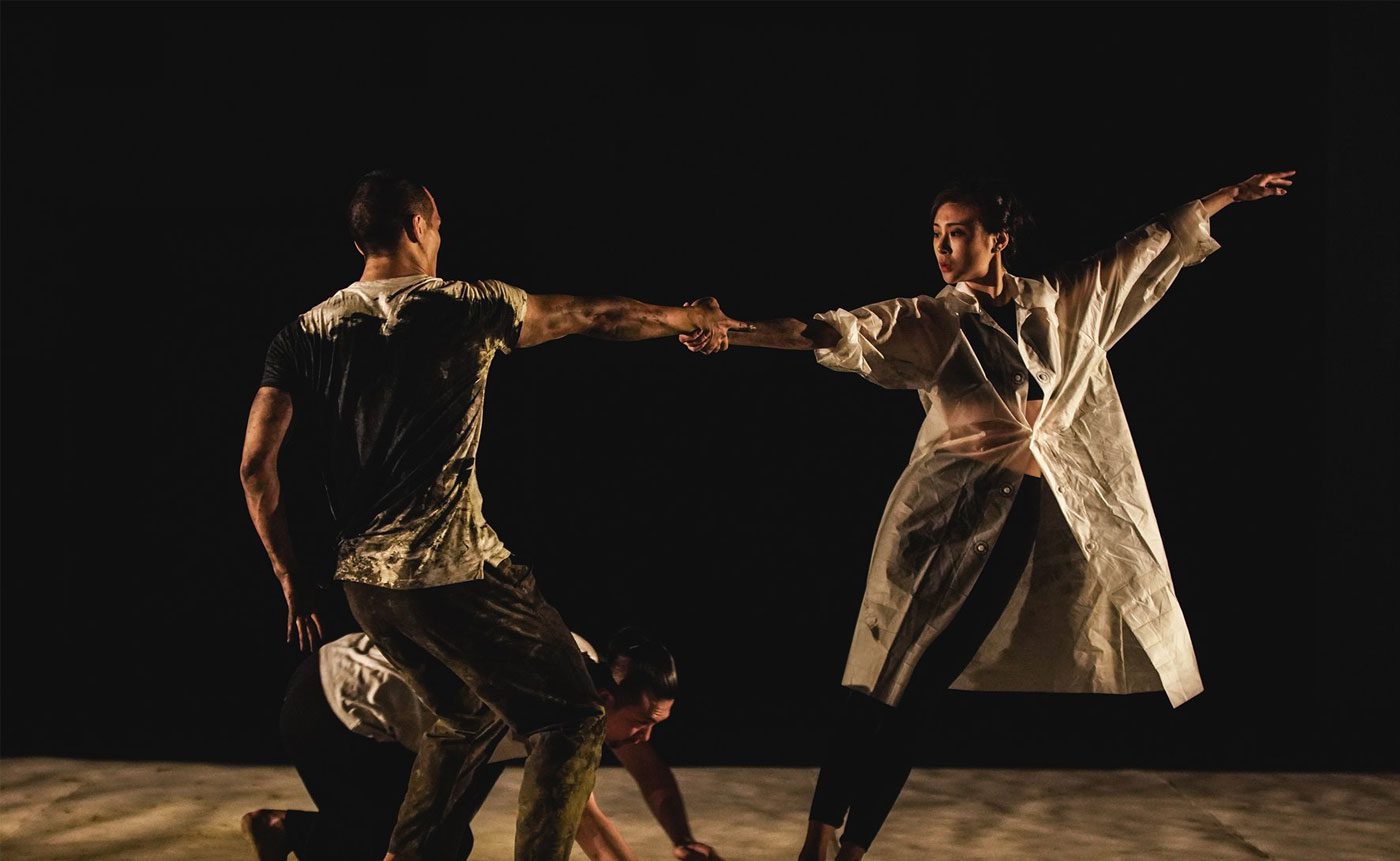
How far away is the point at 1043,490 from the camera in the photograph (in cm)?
329

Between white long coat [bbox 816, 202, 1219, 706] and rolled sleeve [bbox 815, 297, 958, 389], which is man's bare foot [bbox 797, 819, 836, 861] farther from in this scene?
rolled sleeve [bbox 815, 297, 958, 389]

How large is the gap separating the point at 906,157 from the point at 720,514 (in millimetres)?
1317

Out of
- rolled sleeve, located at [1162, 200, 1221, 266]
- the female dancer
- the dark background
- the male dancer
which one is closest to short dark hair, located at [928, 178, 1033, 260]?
the female dancer

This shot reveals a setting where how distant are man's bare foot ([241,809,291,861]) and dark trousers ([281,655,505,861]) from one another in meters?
0.01

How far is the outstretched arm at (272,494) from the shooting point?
2.69 metres

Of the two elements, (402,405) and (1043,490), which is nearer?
(402,405)

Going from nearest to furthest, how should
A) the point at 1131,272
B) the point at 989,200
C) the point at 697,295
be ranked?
the point at 989,200, the point at 1131,272, the point at 697,295

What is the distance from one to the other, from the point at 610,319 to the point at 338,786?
104cm

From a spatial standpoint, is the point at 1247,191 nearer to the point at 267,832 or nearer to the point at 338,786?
the point at 338,786

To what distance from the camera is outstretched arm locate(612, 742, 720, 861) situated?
123 inches

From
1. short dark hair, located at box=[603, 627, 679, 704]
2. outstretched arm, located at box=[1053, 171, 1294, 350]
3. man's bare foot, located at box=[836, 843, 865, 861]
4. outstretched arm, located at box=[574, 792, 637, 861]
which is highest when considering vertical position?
outstretched arm, located at box=[1053, 171, 1294, 350]

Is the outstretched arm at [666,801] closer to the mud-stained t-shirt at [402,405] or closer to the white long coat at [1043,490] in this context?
the white long coat at [1043,490]

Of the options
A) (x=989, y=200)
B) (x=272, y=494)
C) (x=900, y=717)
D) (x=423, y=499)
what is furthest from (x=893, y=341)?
(x=272, y=494)

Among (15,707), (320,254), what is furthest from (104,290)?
(15,707)
